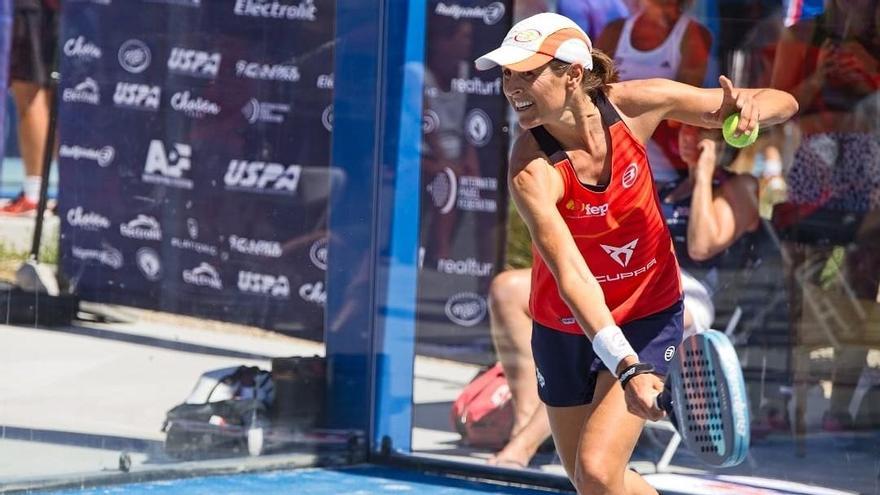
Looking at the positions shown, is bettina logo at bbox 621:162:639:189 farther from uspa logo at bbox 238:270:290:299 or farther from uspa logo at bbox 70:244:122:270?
uspa logo at bbox 70:244:122:270

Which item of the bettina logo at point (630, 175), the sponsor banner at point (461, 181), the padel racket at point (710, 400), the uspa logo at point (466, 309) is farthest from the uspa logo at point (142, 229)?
the padel racket at point (710, 400)

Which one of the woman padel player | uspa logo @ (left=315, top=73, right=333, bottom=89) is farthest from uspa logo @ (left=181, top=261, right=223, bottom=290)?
the woman padel player

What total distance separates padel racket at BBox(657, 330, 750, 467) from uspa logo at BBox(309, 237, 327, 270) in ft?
8.69

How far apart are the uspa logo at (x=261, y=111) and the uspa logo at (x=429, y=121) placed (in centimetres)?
65

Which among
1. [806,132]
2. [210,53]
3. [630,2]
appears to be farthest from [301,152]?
[806,132]

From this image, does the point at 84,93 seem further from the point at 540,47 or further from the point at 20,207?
the point at 540,47

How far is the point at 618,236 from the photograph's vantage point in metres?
4.92

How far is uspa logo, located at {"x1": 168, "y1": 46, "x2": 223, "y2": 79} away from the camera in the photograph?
22.4 ft

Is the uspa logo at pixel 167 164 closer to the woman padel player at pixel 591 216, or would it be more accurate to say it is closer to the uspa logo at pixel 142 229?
the uspa logo at pixel 142 229

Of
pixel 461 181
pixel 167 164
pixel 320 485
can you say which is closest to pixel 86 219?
pixel 167 164

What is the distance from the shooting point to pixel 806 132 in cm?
657

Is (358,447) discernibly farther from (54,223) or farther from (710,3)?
(710,3)

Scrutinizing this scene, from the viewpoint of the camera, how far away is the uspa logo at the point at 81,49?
653 cm

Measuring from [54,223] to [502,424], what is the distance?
2136mm
